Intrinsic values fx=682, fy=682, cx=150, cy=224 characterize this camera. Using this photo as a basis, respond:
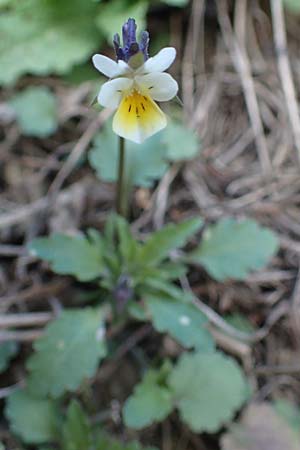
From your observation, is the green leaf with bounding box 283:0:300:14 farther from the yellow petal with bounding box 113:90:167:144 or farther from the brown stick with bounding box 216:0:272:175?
the yellow petal with bounding box 113:90:167:144

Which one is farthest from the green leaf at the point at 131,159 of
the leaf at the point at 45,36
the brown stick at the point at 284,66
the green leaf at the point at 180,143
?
the brown stick at the point at 284,66

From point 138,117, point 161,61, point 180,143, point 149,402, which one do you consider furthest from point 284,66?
point 149,402

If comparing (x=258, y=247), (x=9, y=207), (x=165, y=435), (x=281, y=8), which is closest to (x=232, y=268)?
(x=258, y=247)

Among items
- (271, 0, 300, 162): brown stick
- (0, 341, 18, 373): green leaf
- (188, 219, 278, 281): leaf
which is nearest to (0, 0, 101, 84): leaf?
(271, 0, 300, 162): brown stick

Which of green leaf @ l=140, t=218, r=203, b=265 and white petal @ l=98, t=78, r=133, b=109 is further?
green leaf @ l=140, t=218, r=203, b=265

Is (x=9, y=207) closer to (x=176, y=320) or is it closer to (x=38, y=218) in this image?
(x=38, y=218)
